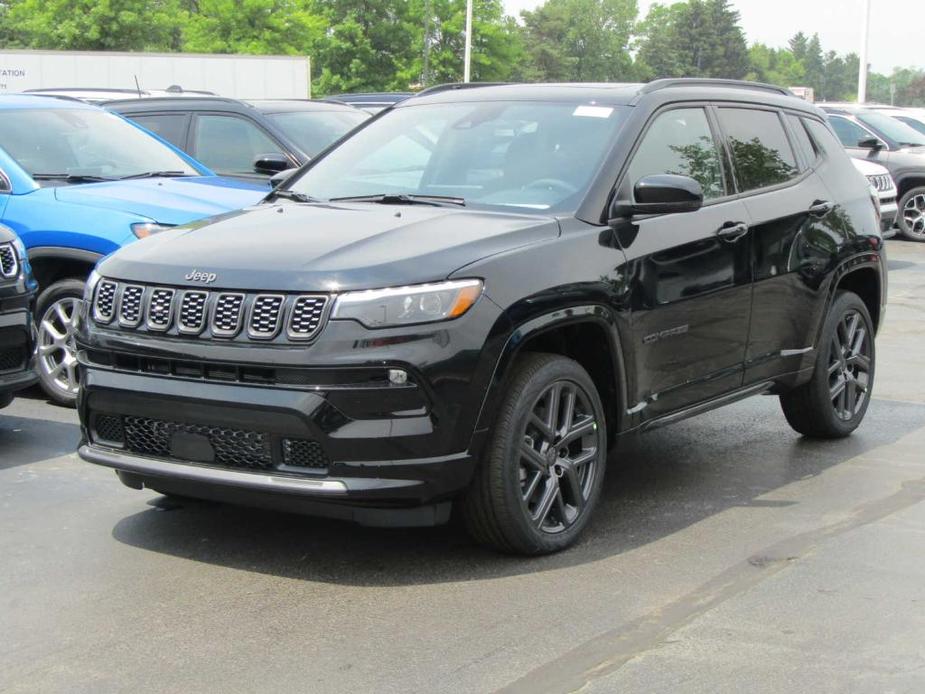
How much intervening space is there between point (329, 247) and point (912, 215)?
17811mm

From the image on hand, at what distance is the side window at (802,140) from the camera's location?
7.32m

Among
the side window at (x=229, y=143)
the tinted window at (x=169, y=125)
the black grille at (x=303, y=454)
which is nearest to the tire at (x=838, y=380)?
the black grille at (x=303, y=454)

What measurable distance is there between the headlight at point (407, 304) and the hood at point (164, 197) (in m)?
3.42

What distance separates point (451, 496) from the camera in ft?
16.5

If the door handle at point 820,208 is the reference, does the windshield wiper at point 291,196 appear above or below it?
above

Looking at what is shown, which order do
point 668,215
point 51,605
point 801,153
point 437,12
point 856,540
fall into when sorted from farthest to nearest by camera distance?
1. point 437,12
2. point 801,153
3. point 668,215
4. point 856,540
5. point 51,605

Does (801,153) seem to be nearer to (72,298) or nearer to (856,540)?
(856,540)

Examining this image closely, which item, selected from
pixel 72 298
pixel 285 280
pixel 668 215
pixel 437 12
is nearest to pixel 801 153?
pixel 668 215

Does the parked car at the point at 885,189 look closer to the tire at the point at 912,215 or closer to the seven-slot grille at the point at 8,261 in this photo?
the tire at the point at 912,215

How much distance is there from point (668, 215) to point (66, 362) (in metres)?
3.89

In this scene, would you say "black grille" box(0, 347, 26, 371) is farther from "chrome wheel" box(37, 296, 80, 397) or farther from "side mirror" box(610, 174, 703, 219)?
"side mirror" box(610, 174, 703, 219)

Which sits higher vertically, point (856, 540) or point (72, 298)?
point (72, 298)

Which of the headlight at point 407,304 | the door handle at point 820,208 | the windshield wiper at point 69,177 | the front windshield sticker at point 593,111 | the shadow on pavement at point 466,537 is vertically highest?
the front windshield sticker at point 593,111

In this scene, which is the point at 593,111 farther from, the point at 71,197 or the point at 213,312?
the point at 71,197
